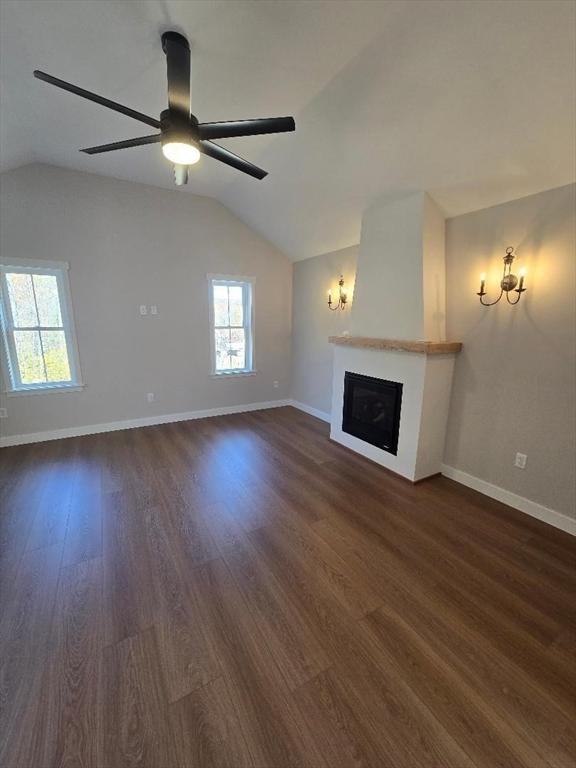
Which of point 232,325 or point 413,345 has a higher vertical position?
point 232,325

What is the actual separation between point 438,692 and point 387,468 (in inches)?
81.2

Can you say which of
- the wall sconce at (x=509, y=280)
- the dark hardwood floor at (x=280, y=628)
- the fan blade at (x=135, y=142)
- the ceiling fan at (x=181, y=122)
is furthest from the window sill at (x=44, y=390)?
the wall sconce at (x=509, y=280)

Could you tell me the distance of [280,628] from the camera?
1.58 metres

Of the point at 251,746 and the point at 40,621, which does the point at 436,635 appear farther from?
the point at 40,621

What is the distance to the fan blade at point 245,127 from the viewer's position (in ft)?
5.32

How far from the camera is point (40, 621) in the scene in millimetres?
1592

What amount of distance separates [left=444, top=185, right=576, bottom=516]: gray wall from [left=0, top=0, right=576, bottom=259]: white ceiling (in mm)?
252

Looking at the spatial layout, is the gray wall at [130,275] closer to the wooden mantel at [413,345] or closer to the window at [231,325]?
the window at [231,325]

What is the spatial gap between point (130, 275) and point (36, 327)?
4.08 ft

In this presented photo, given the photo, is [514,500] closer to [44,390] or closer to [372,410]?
[372,410]

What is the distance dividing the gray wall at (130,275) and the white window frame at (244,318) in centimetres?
9

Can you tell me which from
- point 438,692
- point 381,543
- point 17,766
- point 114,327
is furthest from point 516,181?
point 114,327

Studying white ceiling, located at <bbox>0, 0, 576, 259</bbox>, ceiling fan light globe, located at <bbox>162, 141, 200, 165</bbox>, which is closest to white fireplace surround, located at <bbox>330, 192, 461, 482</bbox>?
white ceiling, located at <bbox>0, 0, 576, 259</bbox>

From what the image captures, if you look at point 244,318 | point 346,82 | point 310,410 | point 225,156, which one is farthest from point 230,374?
point 346,82
